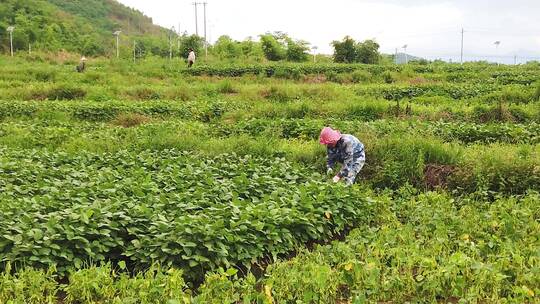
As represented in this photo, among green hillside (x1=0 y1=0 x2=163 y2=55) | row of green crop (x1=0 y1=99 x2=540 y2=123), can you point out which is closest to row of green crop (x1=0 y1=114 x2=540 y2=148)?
row of green crop (x1=0 y1=99 x2=540 y2=123)

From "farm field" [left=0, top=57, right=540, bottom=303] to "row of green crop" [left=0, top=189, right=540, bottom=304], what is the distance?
2 centimetres

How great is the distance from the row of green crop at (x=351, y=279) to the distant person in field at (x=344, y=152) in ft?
7.92

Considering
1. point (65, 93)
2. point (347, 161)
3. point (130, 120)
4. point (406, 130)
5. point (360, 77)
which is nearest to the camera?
point (347, 161)

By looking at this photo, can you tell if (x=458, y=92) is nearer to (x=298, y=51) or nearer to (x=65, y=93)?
(x=65, y=93)

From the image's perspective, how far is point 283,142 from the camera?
1144cm

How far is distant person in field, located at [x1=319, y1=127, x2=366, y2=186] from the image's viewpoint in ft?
27.1

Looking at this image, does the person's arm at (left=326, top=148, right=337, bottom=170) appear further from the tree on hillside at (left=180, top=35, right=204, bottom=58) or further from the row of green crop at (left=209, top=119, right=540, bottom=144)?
the tree on hillside at (left=180, top=35, right=204, bottom=58)

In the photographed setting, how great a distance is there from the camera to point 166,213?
5.96 metres

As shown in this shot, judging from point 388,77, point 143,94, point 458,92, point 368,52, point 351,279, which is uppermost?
point 368,52

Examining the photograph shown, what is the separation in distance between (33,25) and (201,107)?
39.1 metres

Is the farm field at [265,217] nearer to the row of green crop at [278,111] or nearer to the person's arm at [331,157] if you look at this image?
the person's arm at [331,157]

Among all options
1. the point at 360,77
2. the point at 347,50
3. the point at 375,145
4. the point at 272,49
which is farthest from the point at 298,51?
the point at 375,145

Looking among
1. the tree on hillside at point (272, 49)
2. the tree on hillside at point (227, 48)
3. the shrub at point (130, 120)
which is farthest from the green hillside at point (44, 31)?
the shrub at point (130, 120)

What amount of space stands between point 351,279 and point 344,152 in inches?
156
